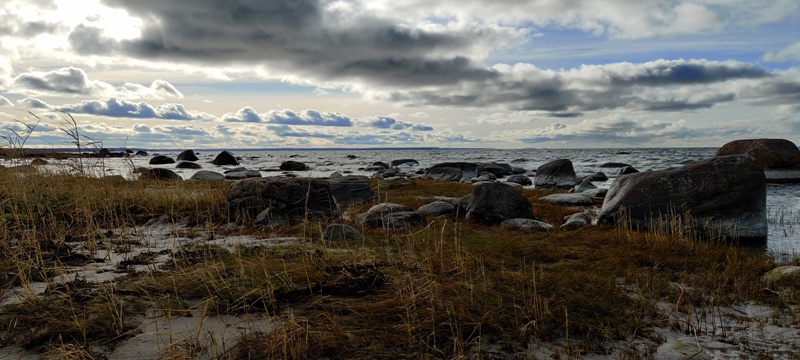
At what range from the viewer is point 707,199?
27.2ft

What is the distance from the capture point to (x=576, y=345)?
11.3 ft

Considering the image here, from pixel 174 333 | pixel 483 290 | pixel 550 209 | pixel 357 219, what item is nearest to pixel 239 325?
pixel 174 333

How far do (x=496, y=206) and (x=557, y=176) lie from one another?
13.9 metres

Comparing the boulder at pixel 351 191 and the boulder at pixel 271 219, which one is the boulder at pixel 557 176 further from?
the boulder at pixel 271 219

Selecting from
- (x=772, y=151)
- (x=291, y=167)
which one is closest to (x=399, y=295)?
(x=772, y=151)

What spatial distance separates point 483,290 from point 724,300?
253cm

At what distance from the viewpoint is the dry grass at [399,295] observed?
3.32 metres

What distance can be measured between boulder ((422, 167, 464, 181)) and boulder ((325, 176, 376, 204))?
13.8m

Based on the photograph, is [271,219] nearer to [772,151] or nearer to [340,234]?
[340,234]

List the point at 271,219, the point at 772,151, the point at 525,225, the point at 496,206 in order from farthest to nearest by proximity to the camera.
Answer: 1. the point at 772,151
2. the point at 496,206
3. the point at 525,225
4. the point at 271,219

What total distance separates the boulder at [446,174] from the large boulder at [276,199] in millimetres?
18257

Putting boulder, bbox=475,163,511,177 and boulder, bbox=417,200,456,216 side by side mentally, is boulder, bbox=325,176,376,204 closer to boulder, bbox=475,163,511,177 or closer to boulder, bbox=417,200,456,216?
boulder, bbox=417,200,456,216

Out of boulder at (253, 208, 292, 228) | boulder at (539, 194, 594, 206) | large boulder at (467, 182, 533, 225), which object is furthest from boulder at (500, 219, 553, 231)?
boulder at (539, 194, 594, 206)

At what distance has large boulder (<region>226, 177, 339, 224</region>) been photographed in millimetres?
8828
